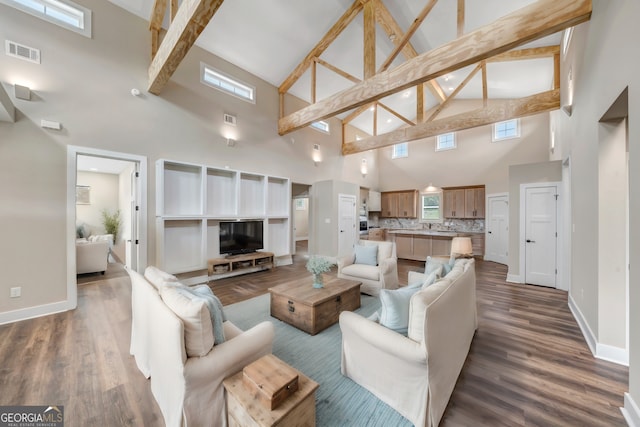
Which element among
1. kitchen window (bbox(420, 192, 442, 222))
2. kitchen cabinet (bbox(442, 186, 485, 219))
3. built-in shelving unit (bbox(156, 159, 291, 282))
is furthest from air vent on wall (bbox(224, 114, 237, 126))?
kitchen cabinet (bbox(442, 186, 485, 219))

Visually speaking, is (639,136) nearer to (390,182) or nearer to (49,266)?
(49,266)

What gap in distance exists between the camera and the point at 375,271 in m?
3.79

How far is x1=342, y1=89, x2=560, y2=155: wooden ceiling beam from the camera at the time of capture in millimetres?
4590

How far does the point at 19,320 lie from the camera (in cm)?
300

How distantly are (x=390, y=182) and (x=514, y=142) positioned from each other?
388 centimetres

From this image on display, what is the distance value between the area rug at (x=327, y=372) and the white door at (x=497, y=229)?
5.45 metres

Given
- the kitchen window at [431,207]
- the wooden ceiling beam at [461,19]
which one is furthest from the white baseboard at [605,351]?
the kitchen window at [431,207]

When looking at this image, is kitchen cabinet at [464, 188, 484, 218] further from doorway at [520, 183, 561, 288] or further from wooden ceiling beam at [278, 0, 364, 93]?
wooden ceiling beam at [278, 0, 364, 93]

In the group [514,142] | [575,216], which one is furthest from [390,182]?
[575,216]

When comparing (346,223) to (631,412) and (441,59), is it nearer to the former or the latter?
(441,59)

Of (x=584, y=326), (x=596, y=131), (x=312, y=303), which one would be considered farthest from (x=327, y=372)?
(x=596, y=131)

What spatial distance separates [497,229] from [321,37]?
271 inches

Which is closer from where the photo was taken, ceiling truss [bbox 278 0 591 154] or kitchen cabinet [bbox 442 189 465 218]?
ceiling truss [bbox 278 0 591 154]

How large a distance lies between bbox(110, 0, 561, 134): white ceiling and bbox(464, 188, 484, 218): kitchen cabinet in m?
Answer: 2.81
